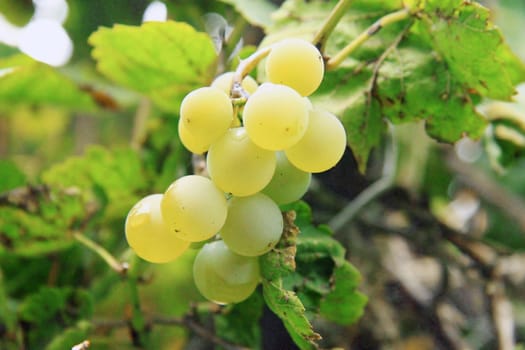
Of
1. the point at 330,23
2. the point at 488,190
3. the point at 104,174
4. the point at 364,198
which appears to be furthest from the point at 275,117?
the point at 488,190

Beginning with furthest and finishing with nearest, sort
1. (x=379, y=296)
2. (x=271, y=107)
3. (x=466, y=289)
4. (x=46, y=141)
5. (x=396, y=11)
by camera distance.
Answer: (x=46, y=141) → (x=466, y=289) → (x=379, y=296) → (x=396, y=11) → (x=271, y=107)

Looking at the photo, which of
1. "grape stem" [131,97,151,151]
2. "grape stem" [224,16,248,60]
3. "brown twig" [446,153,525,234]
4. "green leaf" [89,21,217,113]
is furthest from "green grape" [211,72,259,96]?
"brown twig" [446,153,525,234]

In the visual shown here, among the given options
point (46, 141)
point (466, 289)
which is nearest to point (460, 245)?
point (466, 289)

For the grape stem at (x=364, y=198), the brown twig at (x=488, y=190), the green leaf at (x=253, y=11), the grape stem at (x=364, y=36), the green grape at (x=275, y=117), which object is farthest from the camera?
the brown twig at (x=488, y=190)

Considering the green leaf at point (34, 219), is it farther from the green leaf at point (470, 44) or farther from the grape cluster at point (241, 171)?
the green leaf at point (470, 44)

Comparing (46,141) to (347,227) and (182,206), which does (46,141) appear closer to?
(347,227)

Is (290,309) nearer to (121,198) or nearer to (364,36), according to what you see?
(364,36)

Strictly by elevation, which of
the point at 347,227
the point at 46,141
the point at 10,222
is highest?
the point at 10,222

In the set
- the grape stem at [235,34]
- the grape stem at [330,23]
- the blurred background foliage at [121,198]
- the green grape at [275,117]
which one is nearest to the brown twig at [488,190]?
the blurred background foliage at [121,198]
